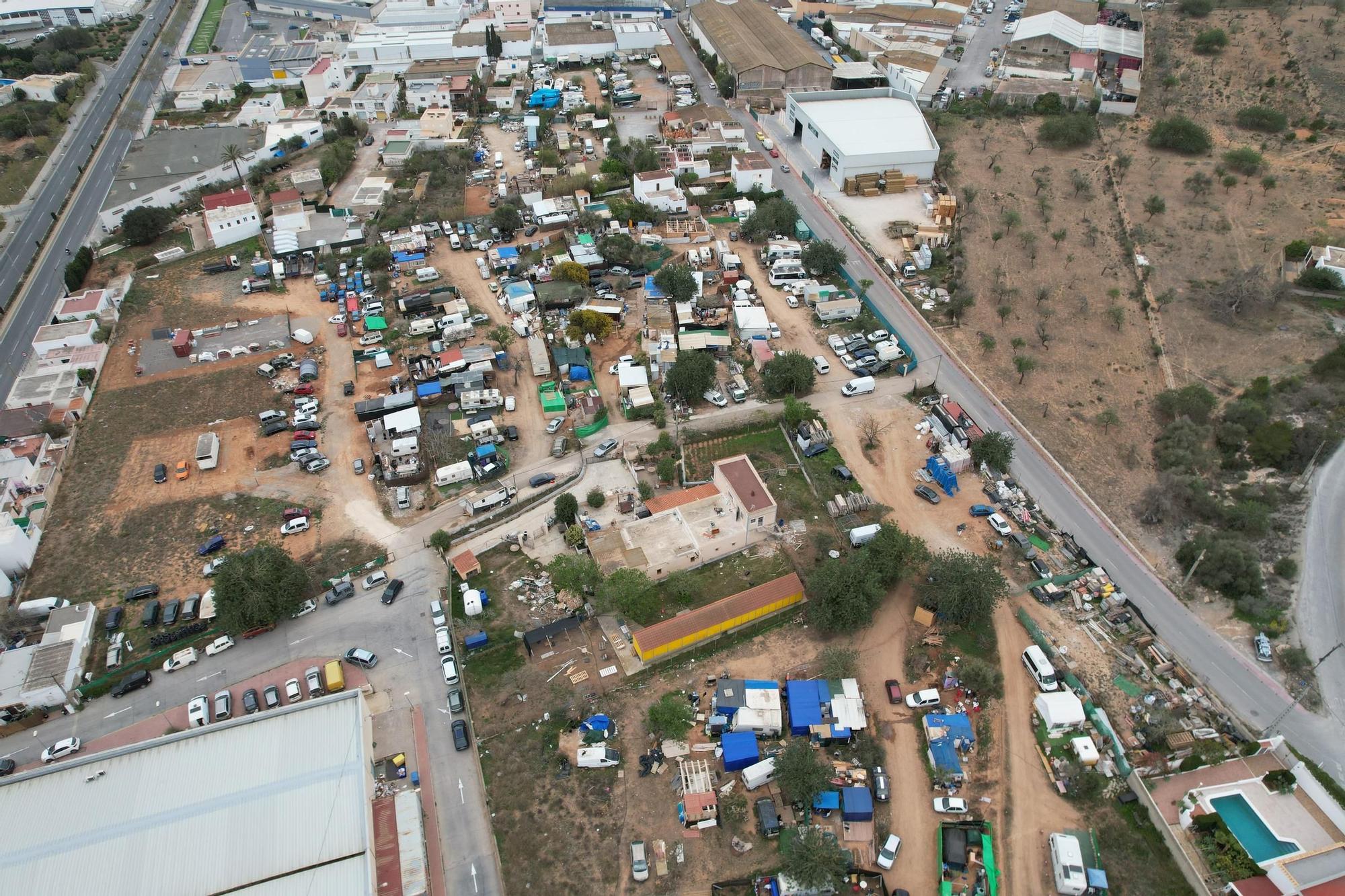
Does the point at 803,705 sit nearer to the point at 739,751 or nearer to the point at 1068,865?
the point at 739,751

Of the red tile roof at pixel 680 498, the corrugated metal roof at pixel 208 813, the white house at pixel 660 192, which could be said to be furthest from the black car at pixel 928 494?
the white house at pixel 660 192

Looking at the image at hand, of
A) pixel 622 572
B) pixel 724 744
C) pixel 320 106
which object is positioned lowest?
pixel 724 744

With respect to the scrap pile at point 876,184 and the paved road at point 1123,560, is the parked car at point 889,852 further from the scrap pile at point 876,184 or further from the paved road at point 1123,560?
the scrap pile at point 876,184

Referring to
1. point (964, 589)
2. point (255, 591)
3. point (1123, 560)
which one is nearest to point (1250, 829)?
point (964, 589)

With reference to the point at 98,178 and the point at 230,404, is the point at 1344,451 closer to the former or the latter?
the point at 230,404

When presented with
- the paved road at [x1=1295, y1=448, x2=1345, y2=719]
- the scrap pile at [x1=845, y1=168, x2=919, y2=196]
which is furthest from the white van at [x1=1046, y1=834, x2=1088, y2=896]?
the scrap pile at [x1=845, y1=168, x2=919, y2=196]

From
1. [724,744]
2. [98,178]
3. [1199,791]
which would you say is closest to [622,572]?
[724,744]

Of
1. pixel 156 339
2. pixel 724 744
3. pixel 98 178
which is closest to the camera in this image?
pixel 724 744
